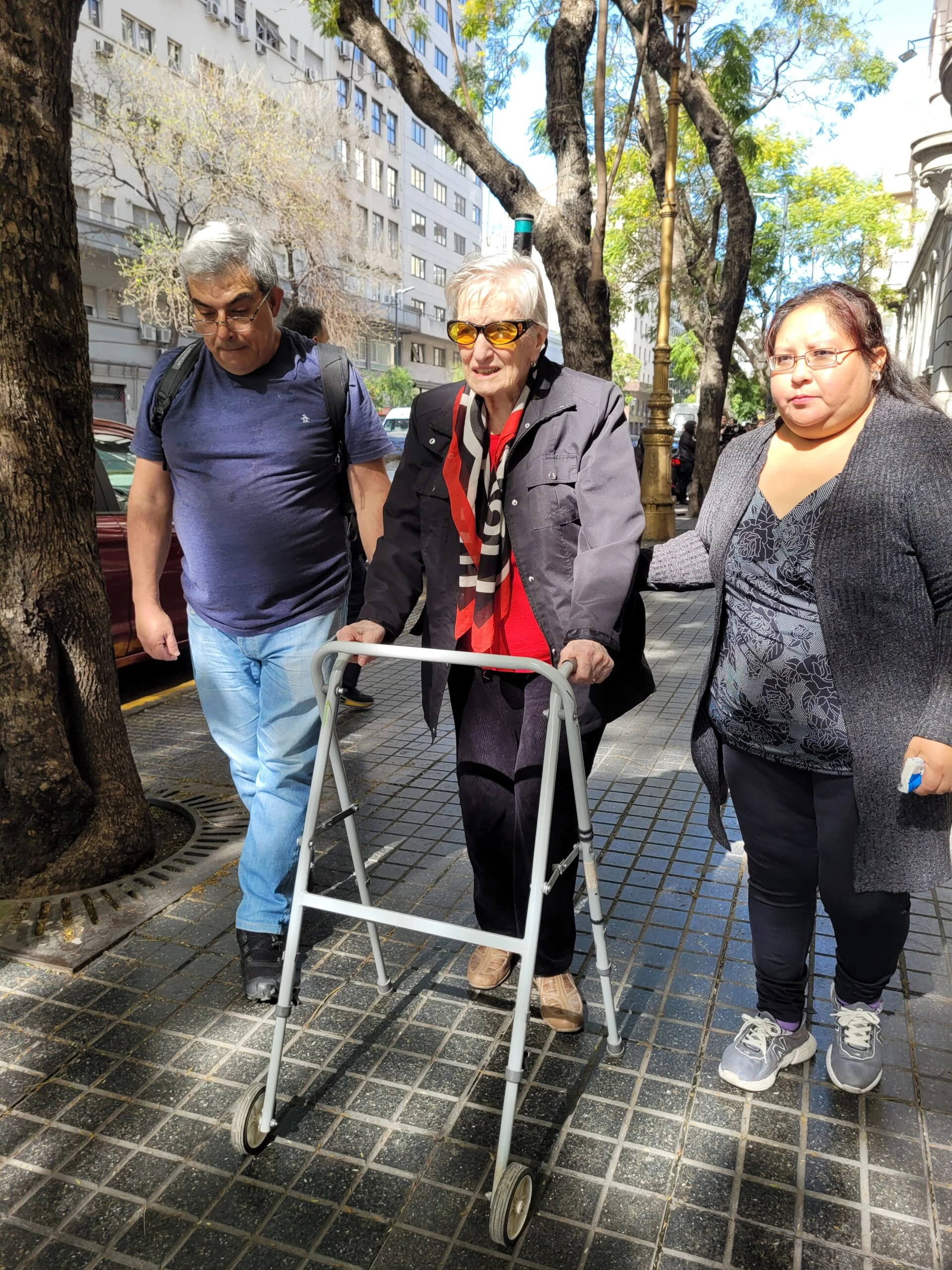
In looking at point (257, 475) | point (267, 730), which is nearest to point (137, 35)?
point (257, 475)

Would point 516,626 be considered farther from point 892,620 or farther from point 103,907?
point 103,907

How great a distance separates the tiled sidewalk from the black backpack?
1.66m

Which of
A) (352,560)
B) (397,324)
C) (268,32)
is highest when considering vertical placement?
(268,32)

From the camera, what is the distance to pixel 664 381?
15.3m

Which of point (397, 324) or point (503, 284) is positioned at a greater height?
point (397, 324)

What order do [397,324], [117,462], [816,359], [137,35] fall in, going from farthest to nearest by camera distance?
[397,324], [137,35], [117,462], [816,359]

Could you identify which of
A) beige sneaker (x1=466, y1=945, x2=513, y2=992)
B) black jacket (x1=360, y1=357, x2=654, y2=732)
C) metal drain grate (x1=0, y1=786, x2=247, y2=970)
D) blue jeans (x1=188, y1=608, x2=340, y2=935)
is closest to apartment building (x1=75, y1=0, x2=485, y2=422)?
metal drain grate (x1=0, y1=786, x2=247, y2=970)

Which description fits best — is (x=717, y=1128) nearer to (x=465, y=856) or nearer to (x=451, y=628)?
(x=451, y=628)

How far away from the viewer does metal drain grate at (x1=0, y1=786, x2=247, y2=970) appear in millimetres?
3344

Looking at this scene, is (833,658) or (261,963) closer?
(833,658)

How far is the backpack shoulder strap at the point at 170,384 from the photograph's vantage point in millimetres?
3035

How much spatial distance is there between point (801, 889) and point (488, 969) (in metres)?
1.01

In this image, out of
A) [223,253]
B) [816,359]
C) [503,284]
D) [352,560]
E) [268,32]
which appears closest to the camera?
[816,359]

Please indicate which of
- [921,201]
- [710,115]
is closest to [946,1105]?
[710,115]
